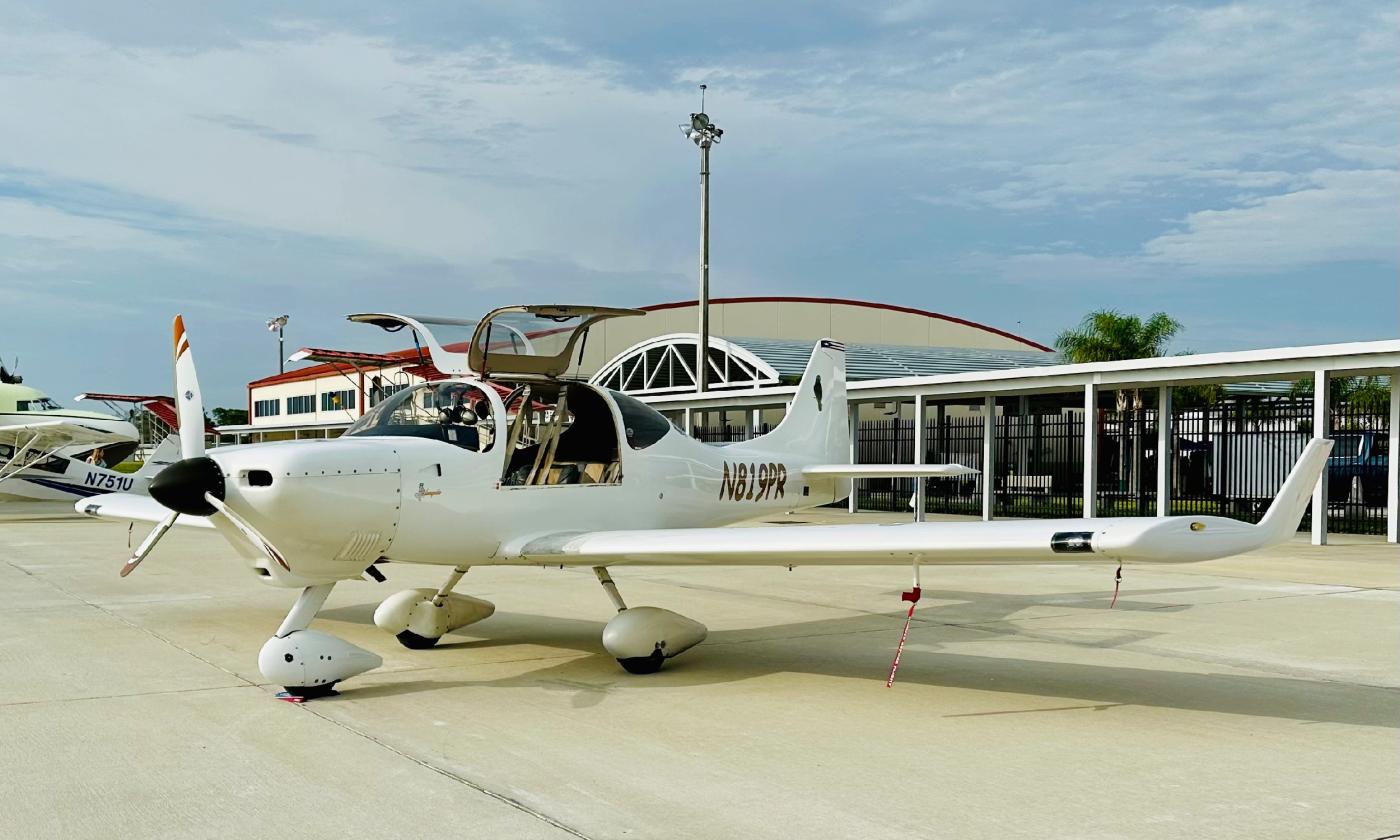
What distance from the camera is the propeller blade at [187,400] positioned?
22.9ft

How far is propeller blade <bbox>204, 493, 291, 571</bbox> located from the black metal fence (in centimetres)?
1807

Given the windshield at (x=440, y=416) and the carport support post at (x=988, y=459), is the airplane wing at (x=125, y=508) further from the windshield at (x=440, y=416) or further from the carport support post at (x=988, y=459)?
the carport support post at (x=988, y=459)

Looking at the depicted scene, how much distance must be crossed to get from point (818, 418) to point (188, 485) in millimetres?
6499

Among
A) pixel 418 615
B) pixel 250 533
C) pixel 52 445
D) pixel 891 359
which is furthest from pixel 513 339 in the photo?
pixel 891 359

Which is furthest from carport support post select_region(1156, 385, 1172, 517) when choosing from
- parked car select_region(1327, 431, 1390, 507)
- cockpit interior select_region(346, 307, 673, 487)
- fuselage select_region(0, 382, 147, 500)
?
fuselage select_region(0, 382, 147, 500)

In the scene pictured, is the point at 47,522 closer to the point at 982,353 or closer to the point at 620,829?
the point at 620,829

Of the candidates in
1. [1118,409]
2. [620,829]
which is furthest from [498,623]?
[1118,409]

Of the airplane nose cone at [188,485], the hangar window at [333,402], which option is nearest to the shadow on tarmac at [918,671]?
the airplane nose cone at [188,485]

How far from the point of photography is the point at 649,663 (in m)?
7.17

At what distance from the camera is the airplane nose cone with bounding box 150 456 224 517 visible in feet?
19.7

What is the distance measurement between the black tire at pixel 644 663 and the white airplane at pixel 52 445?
1759 cm

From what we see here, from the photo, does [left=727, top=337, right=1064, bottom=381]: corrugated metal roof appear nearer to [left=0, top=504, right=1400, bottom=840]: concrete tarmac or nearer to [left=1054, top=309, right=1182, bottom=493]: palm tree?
[left=1054, top=309, right=1182, bottom=493]: palm tree

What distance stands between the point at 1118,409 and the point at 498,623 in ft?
112

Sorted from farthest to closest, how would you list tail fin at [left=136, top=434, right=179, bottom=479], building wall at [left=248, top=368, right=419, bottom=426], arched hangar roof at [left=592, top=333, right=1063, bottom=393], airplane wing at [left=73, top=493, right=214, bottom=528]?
1. building wall at [left=248, top=368, right=419, bottom=426]
2. arched hangar roof at [left=592, top=333, right=1063, bottom=393]
3. tail fin at [left=136, top=434, right=179, bottom=479]
4. airplane wing at [left=73, top=493, right=214, bottom=528]
